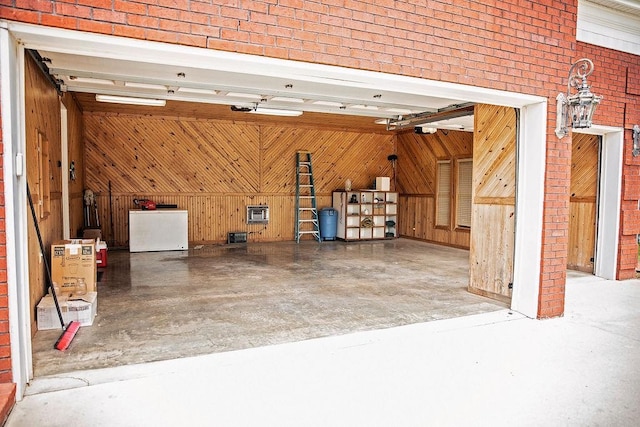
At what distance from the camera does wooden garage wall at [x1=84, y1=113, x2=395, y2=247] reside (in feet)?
32.3

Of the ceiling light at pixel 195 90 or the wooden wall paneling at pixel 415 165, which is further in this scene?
the wooden wall paneling at pixel 415 165

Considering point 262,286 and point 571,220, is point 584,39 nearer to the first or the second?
point 571,220

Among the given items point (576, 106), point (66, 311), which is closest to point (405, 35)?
point (576, 106)

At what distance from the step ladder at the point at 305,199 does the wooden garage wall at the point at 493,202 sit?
6.30 m

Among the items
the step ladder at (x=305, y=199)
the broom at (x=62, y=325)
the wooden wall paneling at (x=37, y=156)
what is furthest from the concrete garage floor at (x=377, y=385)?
the step ladder at (x=305, y=199)

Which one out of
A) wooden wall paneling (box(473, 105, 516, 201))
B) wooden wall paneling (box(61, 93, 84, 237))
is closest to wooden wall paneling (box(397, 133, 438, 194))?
wooden wall paneling (box(473, 105, 516, 201))

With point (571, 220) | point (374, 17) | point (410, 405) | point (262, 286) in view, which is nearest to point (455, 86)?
point (374, 17)

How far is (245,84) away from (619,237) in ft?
20.2

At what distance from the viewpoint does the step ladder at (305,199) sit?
1161 centimetres

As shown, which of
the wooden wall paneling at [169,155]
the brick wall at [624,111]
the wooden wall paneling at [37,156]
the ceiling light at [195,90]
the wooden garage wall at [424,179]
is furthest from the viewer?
the wooden garage wall at [424,179]

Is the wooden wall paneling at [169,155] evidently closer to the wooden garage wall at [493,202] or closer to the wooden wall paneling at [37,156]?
the wooden wall paneling at [37,156]

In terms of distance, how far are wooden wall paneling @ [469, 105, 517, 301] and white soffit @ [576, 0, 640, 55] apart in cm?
188

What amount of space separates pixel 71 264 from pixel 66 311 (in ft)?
2.16

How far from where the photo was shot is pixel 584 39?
582 centimetres
